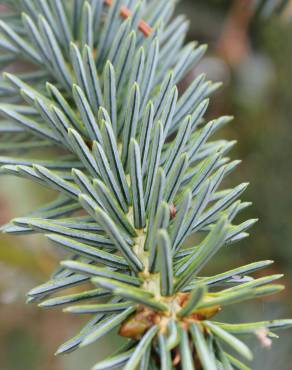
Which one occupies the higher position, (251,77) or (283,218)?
(251,77)

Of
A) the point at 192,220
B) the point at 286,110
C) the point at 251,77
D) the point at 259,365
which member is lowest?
the point at 259,365

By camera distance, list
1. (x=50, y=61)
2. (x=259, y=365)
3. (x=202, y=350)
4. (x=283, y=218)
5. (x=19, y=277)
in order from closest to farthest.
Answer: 1. (x=202, y=350)
2. (x=50, y=61)
3. (x=259, y=365)
4. (x=283, y=218)
5. (x=19, y=277)

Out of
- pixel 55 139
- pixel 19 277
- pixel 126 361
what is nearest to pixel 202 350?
pixel 126 361

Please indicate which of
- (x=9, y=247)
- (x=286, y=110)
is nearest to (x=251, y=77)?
(x=286, y=110)

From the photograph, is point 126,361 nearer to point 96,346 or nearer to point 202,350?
point 202,350

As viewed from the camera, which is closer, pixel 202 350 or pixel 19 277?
pixel 202 350

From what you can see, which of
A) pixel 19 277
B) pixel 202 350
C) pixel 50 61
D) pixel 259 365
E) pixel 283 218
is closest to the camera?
pixel 202 350
